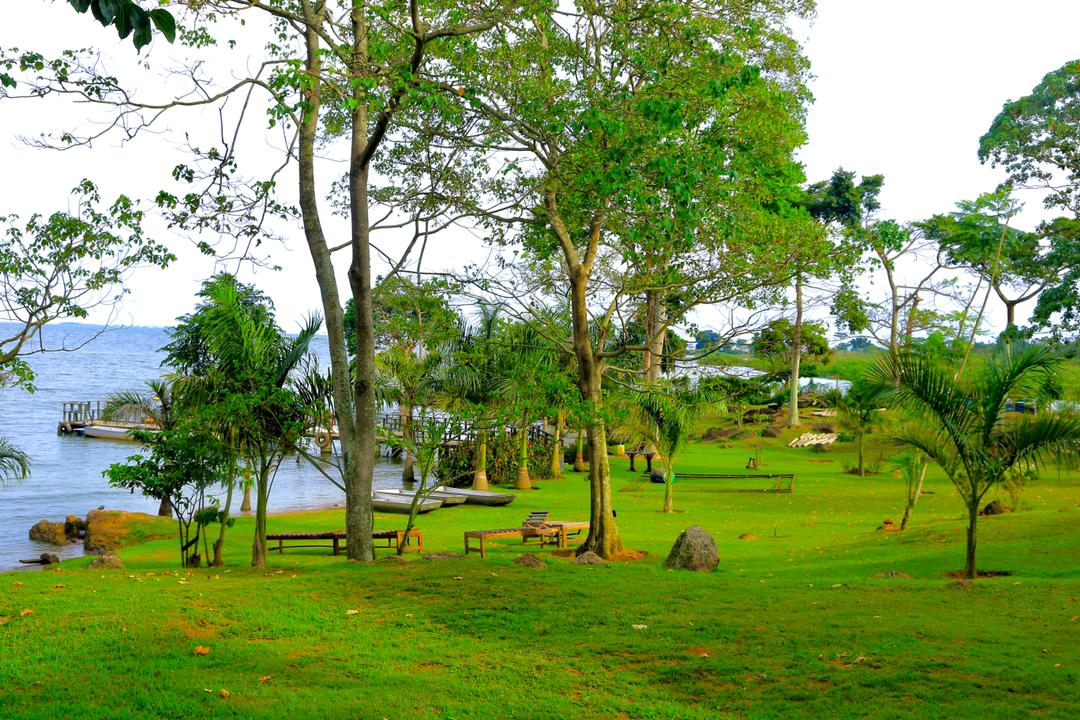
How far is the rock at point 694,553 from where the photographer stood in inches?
483

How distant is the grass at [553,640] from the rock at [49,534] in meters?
10.8

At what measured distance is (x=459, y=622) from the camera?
8.51 metres

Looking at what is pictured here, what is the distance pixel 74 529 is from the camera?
68.7 ft

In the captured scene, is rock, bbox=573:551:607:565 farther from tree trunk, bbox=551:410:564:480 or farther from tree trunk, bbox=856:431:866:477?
tree trunk, bbox=856:431:866:477

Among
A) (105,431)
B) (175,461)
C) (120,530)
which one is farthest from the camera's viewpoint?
(105,431)

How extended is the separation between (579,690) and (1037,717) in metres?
Result: 2.96

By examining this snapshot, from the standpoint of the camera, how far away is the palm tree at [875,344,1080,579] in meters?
10.4

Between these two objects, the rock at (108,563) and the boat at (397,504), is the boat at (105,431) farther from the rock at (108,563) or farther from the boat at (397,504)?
the rock at (108,563)

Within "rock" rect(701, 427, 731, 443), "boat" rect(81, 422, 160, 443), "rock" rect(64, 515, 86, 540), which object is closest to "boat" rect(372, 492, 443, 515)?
"rock" rect(64, 515, 86, 540)

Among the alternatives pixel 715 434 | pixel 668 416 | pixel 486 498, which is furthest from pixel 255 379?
pixel 715 434

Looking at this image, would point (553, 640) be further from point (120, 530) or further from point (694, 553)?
point (120, 530)

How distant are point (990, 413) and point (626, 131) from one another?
537 centimetres

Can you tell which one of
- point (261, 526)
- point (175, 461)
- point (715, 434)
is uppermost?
point (715, 434)

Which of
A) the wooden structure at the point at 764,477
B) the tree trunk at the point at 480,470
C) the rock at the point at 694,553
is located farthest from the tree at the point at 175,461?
the wooden structure at the point at 764,477
